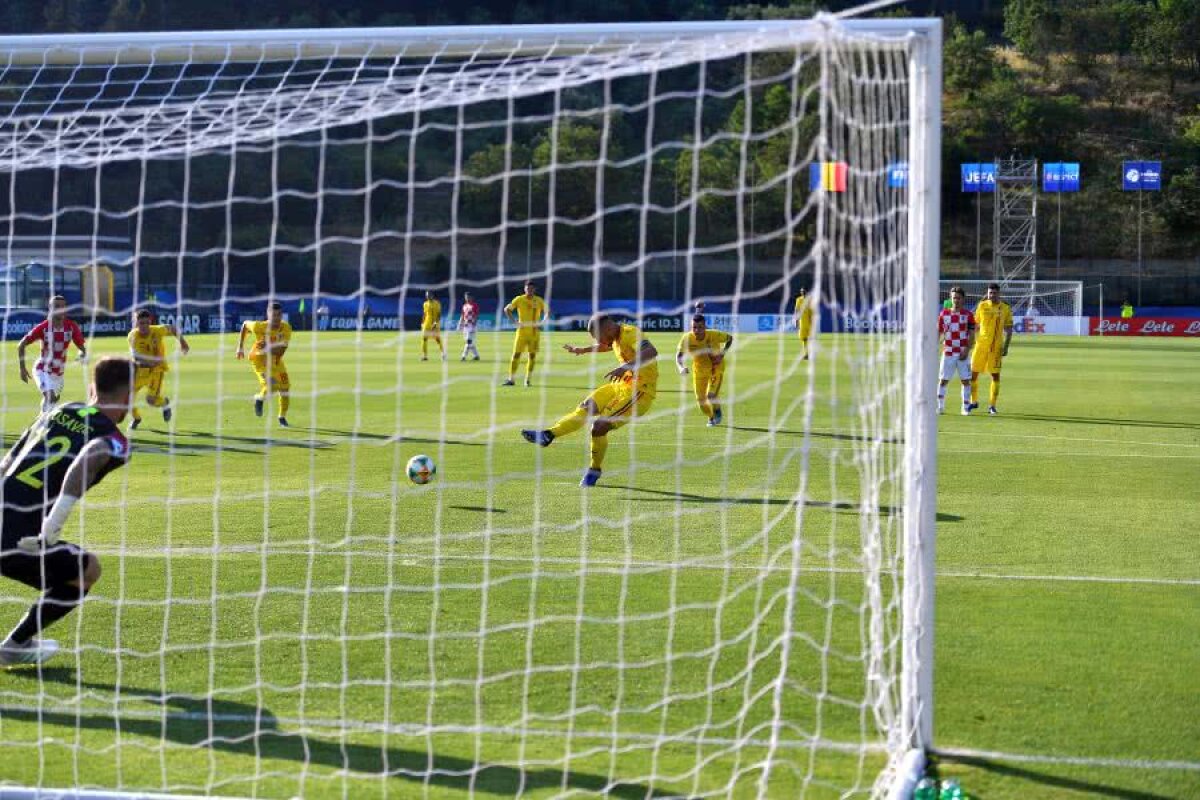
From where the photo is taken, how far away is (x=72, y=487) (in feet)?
18.6

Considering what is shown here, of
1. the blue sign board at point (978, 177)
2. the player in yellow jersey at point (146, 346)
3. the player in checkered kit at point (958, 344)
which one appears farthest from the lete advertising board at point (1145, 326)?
the player in yellow jersey at point (146, 346)

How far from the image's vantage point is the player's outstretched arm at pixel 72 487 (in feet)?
18.6

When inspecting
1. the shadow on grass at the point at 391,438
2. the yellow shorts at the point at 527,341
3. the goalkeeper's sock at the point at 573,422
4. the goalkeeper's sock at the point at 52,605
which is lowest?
the shadow on grass at the point at 391,438

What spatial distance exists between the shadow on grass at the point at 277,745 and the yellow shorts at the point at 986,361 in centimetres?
1574

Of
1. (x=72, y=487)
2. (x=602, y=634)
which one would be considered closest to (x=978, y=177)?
(x=602, y=634)

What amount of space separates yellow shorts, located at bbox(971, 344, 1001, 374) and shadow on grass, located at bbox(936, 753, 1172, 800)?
596 inches

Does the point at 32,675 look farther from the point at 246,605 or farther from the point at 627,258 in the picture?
the point at 627,258

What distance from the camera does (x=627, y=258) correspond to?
59719mm

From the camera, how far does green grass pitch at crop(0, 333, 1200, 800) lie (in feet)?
17.1

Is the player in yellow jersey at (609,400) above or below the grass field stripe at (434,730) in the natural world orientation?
above

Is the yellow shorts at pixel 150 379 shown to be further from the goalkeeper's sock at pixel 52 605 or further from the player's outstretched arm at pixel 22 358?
the goalkeeper's sock at pixel 52 605

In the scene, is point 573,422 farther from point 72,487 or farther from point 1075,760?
point 1075,760

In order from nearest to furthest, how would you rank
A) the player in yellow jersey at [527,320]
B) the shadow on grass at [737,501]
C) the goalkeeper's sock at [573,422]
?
the shadow on grass at [737,501] < the goalkeeper's sock at [573,422] < the player in yellow jersey at [527,320]

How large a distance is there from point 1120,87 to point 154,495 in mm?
70159
